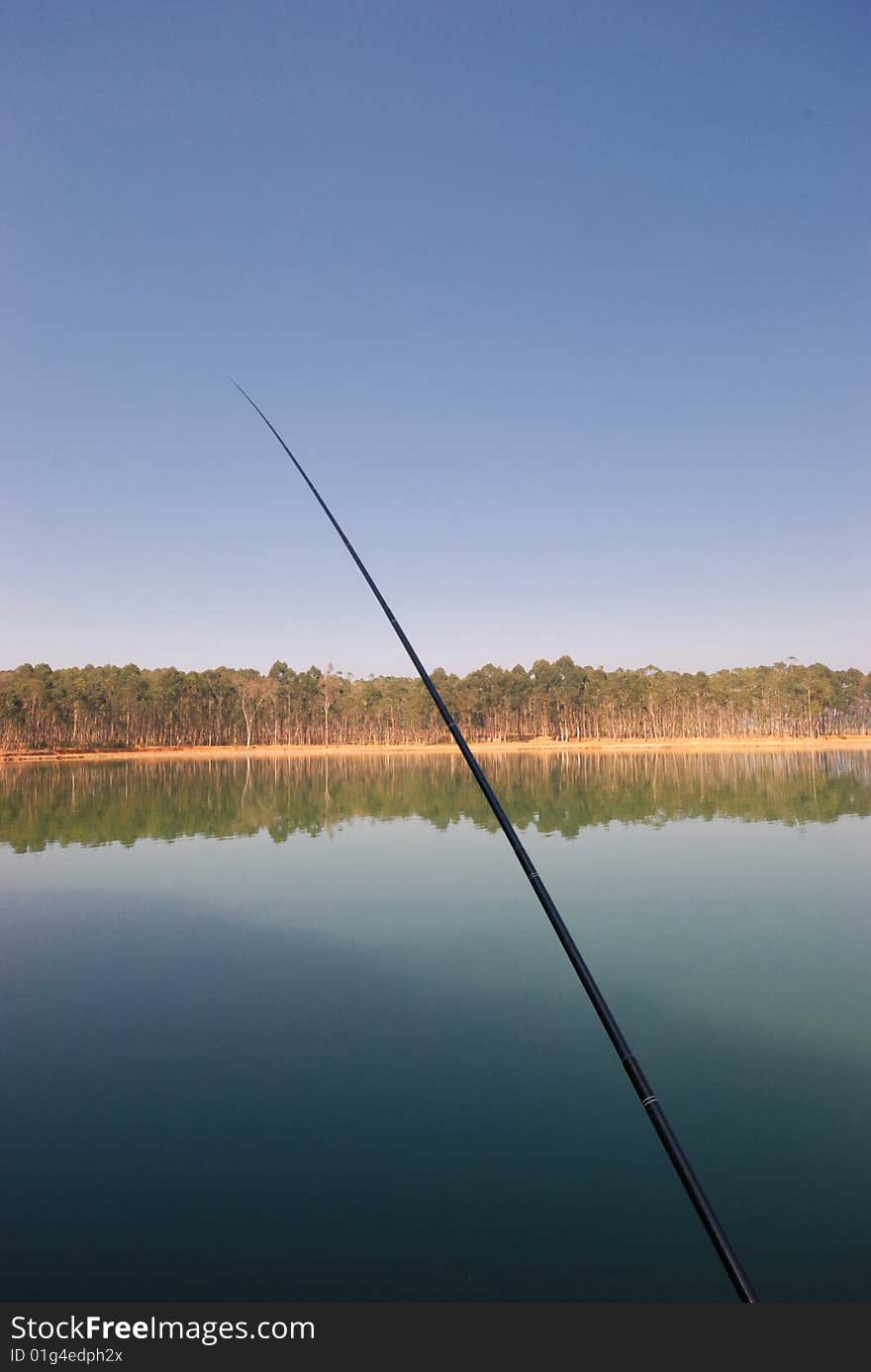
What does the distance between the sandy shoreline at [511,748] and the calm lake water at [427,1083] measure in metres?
63.4

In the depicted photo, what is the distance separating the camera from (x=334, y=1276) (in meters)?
3.98

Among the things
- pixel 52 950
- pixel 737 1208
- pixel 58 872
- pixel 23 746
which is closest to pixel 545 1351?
pixel 737 1208

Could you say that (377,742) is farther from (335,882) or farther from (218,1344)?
(218,1344)

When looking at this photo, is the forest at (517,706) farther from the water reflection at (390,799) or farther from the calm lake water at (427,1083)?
the calm lake water at (427,1083)

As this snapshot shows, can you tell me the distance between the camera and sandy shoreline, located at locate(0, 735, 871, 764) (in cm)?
7519

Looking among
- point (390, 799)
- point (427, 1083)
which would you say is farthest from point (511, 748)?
point (427, 1083)

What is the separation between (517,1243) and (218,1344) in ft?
6.60

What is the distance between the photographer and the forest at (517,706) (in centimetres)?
8906

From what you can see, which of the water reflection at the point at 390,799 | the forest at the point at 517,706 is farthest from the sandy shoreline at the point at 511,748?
the water reflection at the point at 390,799

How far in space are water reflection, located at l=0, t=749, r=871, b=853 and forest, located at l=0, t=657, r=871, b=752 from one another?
39.3 metres

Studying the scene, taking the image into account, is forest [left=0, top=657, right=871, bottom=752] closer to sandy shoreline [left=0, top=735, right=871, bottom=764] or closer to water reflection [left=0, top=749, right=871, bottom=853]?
sandy shoreline [left=0, top=735, right=871, bottom=764]

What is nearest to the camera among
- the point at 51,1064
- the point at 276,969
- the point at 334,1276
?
the point at 334,1276

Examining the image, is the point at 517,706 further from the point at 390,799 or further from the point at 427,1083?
the point at 427,1083

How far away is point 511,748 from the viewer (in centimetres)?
8575
